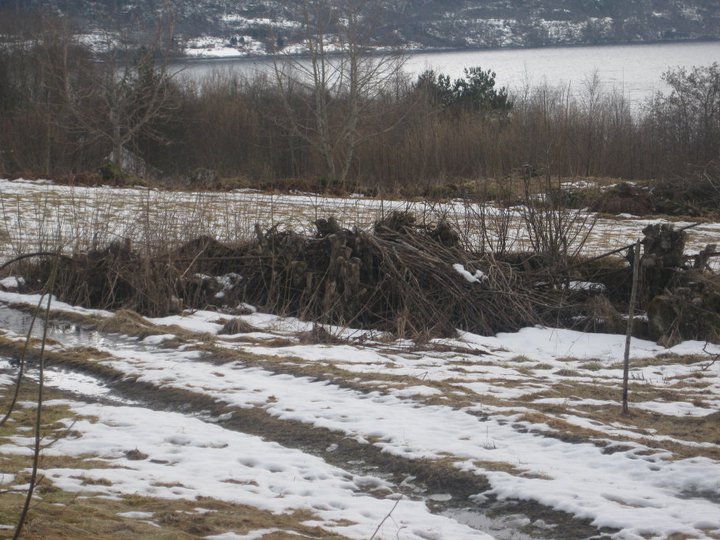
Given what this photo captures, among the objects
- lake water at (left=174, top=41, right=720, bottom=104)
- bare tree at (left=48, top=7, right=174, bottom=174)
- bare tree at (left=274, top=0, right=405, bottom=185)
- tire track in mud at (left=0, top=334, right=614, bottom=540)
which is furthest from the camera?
lake water at (left=174, top=41, right=720, bottom=104)

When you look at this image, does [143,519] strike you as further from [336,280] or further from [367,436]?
[336,280]

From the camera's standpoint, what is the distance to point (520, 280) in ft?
44.0

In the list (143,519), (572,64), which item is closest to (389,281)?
(143,519)

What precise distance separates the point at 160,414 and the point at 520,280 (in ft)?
23.7

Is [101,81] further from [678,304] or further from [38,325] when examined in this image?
[678,304]

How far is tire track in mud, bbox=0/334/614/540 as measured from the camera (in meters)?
5.42

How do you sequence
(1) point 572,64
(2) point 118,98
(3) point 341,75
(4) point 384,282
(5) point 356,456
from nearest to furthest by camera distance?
(5) point 356,456
(4) point 384,282
(3) point 341,75
(2) point 118,98
(1) point 572,64

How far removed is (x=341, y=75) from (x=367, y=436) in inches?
1364

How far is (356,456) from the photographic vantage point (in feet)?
21.5

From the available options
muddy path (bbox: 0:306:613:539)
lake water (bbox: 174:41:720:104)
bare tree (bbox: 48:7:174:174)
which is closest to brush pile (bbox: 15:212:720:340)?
muddy path (bbox: 0:306:613:539)

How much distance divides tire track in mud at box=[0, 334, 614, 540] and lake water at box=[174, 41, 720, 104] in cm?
4427

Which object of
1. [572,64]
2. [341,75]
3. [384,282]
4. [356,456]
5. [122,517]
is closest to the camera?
[122,517]

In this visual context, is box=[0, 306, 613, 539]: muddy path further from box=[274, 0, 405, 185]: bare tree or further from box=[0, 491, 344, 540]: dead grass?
box=[274, 0, 405, 185]: bare tree

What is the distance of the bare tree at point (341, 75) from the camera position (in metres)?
39.2
